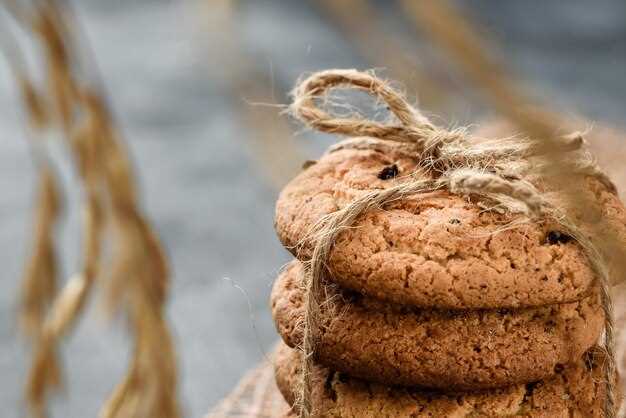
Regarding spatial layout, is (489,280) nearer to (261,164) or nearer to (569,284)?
(569,284)

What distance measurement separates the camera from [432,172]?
3.03 ft

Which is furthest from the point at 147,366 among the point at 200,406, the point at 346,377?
the point at 200,406

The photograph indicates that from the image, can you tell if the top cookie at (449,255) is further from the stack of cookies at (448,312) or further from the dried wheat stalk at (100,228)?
the dried wheat stalk at (100,228)

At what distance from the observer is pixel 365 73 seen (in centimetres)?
97

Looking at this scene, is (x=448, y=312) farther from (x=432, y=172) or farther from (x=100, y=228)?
(x=100, y=228)

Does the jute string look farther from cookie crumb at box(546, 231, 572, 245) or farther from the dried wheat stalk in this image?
the dried wheat stalk

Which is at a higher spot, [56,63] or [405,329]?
[56,63]

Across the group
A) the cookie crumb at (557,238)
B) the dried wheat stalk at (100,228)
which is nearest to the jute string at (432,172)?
the cookie crumb at (557,238)

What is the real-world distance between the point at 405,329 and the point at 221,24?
65 cm

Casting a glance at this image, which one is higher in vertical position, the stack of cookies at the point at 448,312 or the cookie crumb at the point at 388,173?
the cookie crumb at the point at 388,173

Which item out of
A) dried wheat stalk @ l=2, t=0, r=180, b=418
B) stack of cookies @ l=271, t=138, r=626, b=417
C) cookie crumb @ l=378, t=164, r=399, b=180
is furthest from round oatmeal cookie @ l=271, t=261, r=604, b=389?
dried wheat stalk @ l=2, t=0, r=180, b=418

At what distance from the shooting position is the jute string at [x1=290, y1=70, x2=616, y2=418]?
0.83 m

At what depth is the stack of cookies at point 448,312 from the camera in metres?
0.81

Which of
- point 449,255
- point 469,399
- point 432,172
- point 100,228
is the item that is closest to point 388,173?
point 432,172
